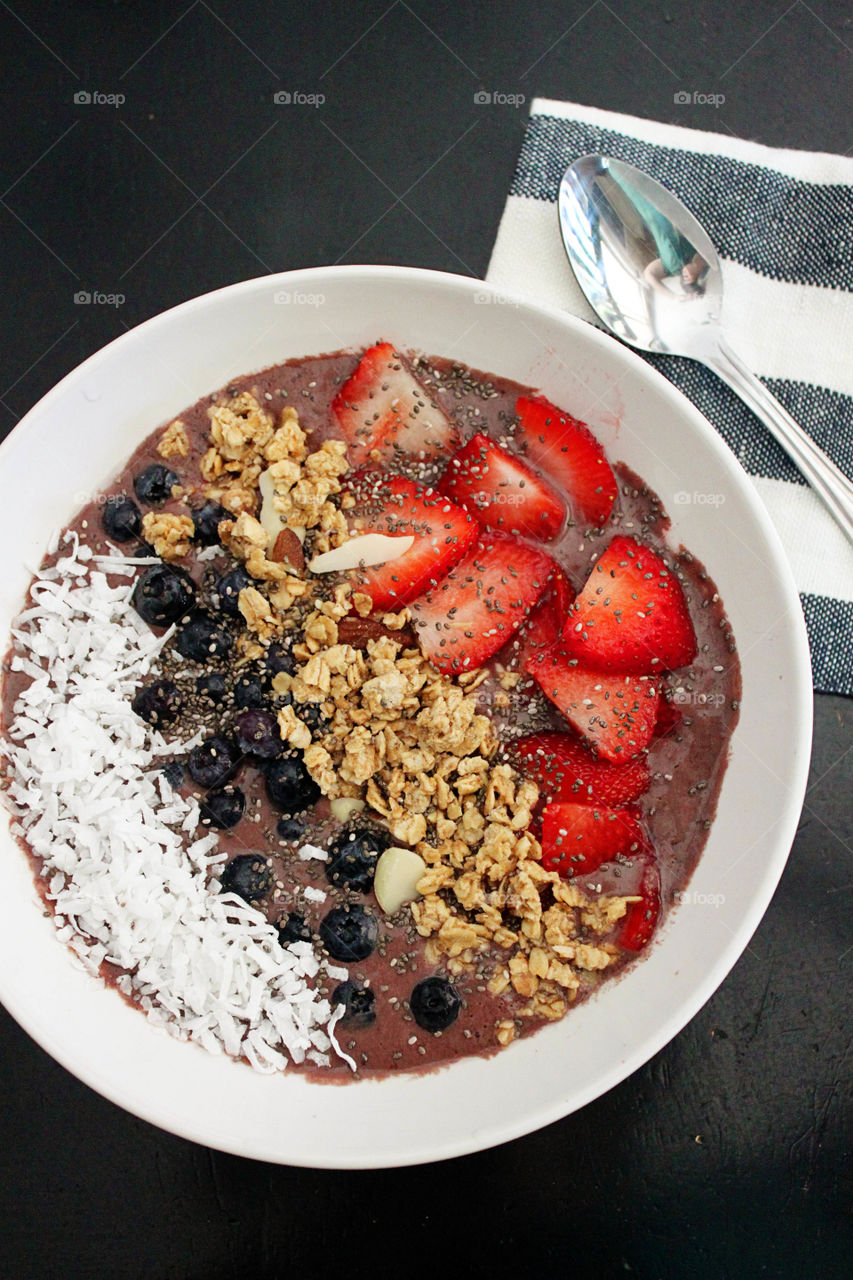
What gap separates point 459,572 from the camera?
5.65 feet

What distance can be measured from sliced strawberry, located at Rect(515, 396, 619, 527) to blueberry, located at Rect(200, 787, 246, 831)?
0.85m

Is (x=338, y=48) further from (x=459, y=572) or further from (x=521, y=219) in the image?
(x=459, y=572)

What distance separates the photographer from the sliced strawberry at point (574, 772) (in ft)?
5.41

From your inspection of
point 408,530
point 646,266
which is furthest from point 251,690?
point 646,266

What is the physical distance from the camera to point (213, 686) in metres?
1.67

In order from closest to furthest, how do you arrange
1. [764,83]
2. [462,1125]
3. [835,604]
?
[462,1125]
[835,604]
[764,83]

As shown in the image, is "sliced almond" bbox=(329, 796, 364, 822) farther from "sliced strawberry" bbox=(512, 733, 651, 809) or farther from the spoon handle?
the spoon handle

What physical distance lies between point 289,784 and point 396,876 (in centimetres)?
26

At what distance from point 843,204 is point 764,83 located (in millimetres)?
346

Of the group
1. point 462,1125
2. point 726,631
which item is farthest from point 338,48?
point 462,1125

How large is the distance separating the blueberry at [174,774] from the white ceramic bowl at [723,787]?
0.34m

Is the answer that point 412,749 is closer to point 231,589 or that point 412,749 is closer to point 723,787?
point 231,589

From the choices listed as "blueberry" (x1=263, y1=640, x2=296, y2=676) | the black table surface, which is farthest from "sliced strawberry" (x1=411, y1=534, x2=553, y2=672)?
the black table surface

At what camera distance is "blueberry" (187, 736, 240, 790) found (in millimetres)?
1649
